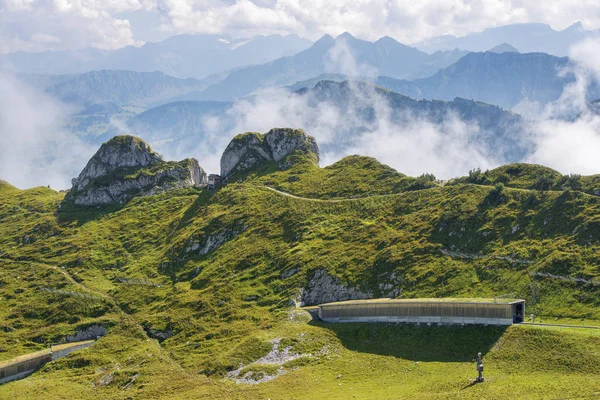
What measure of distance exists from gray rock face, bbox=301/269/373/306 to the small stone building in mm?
6968

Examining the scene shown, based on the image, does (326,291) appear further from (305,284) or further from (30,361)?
(30,361)

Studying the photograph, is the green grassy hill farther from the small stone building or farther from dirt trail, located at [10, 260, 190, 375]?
the small stone building

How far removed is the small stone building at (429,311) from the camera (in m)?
98.3

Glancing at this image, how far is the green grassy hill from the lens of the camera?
3541 inches

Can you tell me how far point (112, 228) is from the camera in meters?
199

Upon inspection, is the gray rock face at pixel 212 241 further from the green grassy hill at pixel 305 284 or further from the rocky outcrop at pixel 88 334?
the rocky outcrop at pixel 88 334

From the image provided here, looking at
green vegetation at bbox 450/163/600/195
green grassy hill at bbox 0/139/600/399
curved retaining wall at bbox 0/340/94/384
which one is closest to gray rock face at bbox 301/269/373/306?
green grassy hill at bbox 0/139/600/399

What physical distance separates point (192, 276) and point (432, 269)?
6423 centimetres

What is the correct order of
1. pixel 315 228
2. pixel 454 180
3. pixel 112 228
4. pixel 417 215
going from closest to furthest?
pixel 417 215 < pixel 315 228 < pixel 454 180 < pixel 112 228

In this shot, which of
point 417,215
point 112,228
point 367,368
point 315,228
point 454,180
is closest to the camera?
point 367,368

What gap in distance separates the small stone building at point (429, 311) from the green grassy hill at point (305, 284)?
2.38 m

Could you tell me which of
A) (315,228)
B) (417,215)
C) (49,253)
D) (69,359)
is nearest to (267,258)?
(315,228)

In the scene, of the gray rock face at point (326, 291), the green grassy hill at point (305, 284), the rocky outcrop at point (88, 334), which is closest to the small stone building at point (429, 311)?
the green grassy hill at point (305, 284)

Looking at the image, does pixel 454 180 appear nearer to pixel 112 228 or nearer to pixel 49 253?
pixel 112 228
